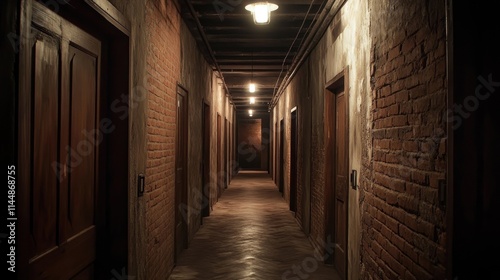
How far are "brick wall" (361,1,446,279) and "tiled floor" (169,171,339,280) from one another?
1.73m

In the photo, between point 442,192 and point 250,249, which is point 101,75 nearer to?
point 442,192

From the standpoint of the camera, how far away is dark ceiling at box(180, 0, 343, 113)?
545 centimetres

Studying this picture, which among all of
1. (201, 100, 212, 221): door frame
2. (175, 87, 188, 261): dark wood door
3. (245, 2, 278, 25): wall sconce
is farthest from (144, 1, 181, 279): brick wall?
(201, 100, 212, 221): door frame

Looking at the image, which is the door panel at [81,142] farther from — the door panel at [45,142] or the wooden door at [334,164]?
the wooden door at [334,164]

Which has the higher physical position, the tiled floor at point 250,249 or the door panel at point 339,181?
the door panel at point 339,181

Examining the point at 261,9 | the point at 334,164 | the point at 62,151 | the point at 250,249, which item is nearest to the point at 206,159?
the point at 250,249

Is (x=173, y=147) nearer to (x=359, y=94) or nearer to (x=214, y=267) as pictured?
(x=214, y=267)

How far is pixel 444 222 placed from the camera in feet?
6.72

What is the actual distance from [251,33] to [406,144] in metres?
4.95

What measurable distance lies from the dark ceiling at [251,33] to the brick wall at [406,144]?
2027 millimetres

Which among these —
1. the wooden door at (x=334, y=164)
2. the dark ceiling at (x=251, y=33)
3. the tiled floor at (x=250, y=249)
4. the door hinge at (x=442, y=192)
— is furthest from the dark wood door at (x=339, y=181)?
the door hinge at (x=442, y=192)

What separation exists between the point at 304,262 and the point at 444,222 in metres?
3.48

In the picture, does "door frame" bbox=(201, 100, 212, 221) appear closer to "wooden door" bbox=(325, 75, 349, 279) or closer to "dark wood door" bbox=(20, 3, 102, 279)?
"wooden door" bbox=(325, 75, 349, 279)

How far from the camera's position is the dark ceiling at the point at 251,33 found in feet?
17.9
